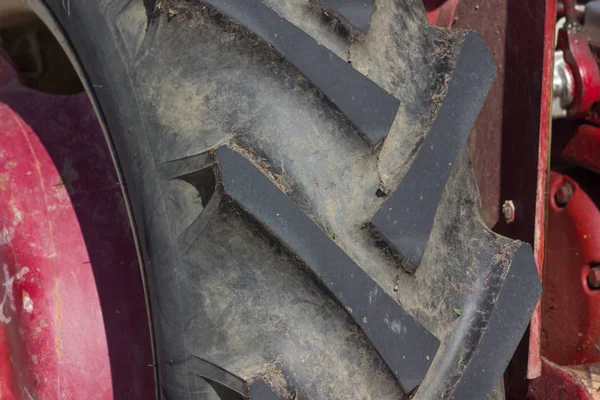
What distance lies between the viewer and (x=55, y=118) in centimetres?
99

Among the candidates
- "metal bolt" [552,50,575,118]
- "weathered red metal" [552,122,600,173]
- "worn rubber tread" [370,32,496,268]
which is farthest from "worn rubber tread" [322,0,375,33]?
"weathered red metal" [552,122,600,173]

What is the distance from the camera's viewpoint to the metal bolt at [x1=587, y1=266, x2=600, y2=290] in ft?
3.90

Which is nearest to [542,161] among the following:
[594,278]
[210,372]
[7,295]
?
[594,278]

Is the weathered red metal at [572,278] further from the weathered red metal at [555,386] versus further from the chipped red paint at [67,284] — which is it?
the chipped red paint at [67,284]

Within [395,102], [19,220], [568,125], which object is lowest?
[19,220]

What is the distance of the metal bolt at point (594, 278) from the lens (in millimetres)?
1188

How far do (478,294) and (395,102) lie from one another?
0.22 metres

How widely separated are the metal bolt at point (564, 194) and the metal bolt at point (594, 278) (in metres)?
0.11

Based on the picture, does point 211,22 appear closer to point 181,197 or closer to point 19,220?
point 181,197

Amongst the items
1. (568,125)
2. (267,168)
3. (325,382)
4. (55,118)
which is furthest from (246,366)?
(568,125)

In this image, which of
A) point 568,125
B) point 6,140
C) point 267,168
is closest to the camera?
point 267,168

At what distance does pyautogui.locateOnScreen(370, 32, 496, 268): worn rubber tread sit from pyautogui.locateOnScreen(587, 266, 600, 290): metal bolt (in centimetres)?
46

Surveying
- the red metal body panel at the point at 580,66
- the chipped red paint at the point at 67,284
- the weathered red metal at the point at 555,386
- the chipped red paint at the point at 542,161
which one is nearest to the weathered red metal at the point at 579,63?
the red metal body panel at the point at 580,66

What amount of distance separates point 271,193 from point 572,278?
27.1 inches
